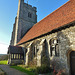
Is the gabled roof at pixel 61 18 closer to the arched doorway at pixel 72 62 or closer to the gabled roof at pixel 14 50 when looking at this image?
the arched doorway at pixel 72 62

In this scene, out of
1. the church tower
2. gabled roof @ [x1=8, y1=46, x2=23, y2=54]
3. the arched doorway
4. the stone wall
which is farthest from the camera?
the church tower

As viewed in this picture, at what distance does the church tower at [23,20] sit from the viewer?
21.8 meters

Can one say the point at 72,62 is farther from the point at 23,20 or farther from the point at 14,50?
the point at 23,20

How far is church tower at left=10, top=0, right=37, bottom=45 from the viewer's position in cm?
2179

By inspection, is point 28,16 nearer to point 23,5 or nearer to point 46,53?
point 23,5

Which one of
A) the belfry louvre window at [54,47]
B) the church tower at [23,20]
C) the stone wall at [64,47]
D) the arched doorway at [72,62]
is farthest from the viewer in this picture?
the church tower at [23,20]

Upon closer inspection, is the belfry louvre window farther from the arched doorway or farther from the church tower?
the church tower

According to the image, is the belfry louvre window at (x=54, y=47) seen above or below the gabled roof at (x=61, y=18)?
below

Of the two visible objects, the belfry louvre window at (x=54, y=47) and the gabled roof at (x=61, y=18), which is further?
the belfry louvre window at (x=54, y=47)

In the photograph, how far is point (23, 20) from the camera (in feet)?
76.4

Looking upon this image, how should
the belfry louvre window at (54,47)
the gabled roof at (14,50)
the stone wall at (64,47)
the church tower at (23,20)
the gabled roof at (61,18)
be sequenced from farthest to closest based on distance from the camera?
the church tower at (23,20)
the gabled roof at (14,50)
the belfry louvre window at (54,47)
the gabled roof at (61,18)
the stone wall at (64,47)

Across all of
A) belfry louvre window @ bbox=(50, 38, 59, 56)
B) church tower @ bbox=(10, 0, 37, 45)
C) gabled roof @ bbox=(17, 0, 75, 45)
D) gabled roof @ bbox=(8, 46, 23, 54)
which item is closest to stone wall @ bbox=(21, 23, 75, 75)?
belfry louvre window @ bbox=(50, 38, 59, 56)

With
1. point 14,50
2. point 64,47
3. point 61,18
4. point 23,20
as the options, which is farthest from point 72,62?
point 23,20

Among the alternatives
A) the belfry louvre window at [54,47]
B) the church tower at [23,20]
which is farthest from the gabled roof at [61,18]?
the church tower at [23,20]
